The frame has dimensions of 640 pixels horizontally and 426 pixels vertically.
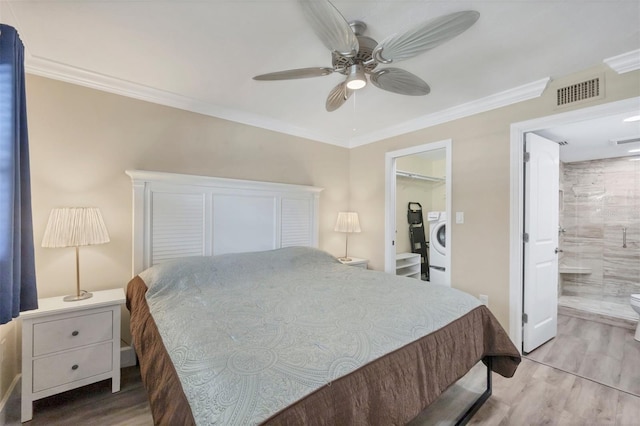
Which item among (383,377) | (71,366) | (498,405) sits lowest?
(498,405)

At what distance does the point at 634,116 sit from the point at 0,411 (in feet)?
16.6

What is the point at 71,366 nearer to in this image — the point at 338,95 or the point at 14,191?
the point at 14,191

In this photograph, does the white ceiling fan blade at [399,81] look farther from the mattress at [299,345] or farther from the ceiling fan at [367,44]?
the mattress at [299,345]

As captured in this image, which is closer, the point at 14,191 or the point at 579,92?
the point at 14,191

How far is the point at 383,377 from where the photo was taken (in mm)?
1113

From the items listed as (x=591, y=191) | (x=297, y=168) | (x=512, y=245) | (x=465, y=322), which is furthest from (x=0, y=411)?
(x=591, y=191)

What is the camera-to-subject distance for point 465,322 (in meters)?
1.65

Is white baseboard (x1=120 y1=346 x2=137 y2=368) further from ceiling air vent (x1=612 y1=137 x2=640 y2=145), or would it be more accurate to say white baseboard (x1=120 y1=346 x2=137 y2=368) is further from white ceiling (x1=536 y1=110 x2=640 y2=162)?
ceiling air vent (x1=612 y1=137 x2=640 y2=145)

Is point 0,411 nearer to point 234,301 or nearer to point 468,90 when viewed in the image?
point 234,301

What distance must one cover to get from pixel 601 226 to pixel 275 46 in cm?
528

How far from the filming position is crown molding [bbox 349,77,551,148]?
235cm

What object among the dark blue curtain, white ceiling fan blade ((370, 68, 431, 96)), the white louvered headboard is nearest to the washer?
the white louvered headboard

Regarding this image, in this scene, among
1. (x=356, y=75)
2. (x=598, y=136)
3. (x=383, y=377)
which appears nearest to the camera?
(x=383, y=377)

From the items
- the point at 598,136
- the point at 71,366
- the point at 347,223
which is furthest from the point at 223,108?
the point at 598,136
